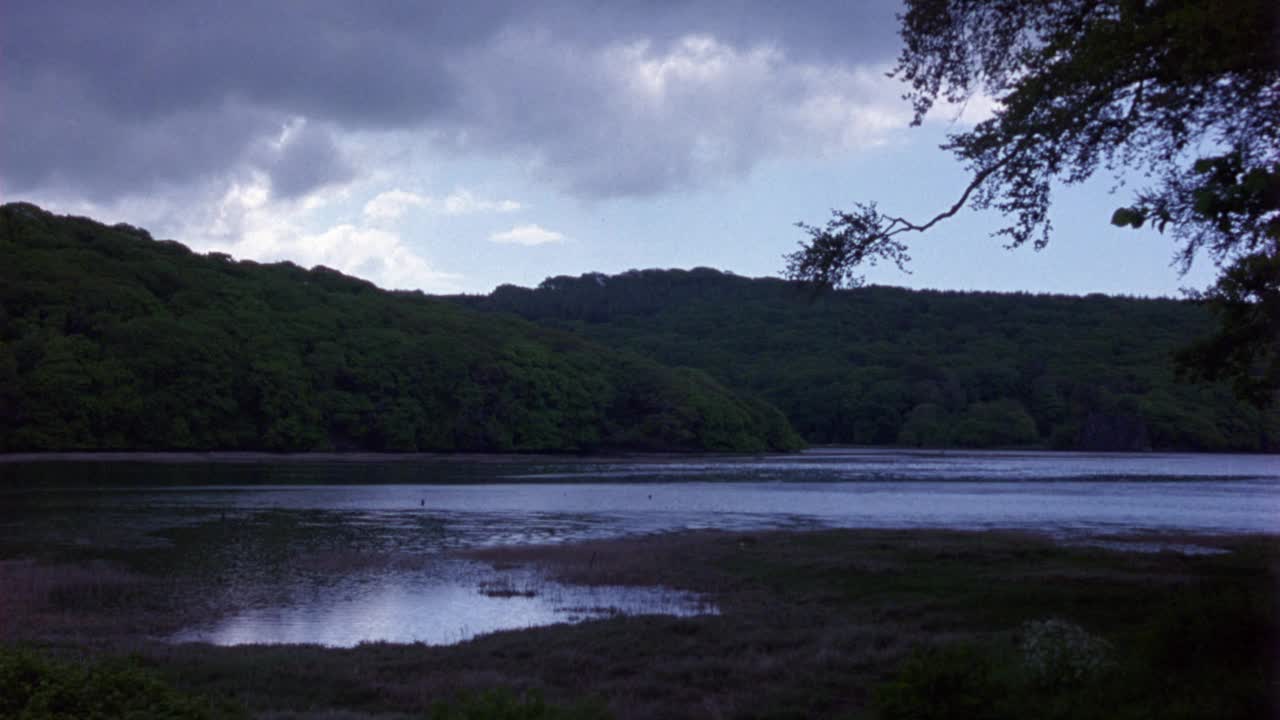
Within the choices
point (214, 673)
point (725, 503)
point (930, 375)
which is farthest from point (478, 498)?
point (930, 375)

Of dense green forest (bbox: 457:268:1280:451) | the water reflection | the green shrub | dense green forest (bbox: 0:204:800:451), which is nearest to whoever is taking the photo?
the green shrub

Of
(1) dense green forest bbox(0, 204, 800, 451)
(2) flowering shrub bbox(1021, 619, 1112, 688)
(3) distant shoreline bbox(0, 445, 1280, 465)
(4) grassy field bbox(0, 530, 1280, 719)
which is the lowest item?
(3) distant shoreline bbox(0, 445, 1280, 465)

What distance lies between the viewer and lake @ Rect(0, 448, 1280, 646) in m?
21.3

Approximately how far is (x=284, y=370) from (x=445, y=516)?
67545 millimetres

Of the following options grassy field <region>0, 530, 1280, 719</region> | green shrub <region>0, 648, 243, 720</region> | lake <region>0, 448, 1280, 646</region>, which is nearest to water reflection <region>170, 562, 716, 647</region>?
lake <region>0, 448, 1280, 646</region>

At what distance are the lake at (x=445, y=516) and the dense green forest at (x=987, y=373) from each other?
40.8m

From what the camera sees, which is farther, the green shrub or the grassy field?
the grassy field

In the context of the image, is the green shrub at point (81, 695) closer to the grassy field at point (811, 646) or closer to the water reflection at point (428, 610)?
the grassy field at point (811, 646)

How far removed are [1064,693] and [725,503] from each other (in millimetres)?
46753

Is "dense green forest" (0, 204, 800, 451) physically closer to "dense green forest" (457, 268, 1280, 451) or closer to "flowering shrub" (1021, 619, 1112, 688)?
"dense green forest" (457, 268, 1280, 451)

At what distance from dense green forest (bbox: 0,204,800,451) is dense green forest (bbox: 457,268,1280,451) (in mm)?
22294

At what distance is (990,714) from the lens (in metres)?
8.78

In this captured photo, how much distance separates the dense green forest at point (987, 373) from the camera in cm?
13862

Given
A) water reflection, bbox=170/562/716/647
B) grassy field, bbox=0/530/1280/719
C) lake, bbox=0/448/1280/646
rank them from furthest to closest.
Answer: lake, bbox=0/448/1280/646 < water reflection, bbox=170/562/716/647 < grassy field, bbox=0/530/1280/719
